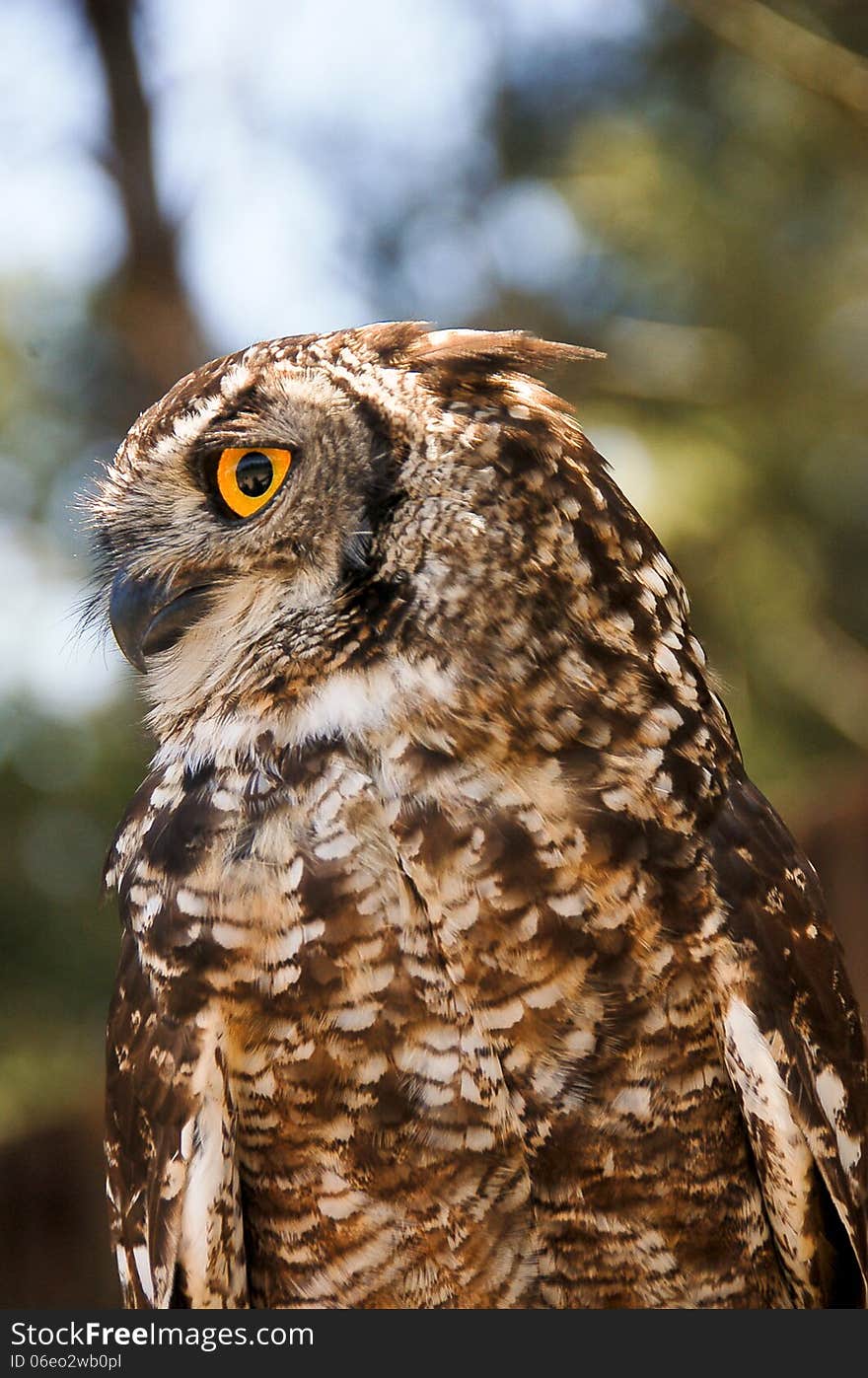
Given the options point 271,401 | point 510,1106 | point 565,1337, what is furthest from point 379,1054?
point 271,401

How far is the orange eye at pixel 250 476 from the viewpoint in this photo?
165 centimetres

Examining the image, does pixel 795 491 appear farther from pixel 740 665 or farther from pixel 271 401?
pixel 271 401

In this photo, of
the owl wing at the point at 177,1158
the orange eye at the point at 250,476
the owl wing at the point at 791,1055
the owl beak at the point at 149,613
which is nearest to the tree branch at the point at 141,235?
the owl beak at the point at 149,613

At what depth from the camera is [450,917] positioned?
1.50 meters

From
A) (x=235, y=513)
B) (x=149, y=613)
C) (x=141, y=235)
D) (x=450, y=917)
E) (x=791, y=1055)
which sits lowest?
(x=791, y=1055)

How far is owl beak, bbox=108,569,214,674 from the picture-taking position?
5.72 feet

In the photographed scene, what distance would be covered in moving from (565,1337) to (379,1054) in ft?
1.39

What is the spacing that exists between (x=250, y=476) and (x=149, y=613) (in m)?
0.27

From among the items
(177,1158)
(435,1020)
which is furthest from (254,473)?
(177,1158)

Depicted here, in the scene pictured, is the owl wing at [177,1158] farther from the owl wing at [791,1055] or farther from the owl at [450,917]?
the owl wing at [791,1055]

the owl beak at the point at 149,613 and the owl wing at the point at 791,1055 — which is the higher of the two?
the owl beak at the point at 149,613

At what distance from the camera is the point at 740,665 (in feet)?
17.4

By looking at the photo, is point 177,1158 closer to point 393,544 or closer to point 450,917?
point 450,917

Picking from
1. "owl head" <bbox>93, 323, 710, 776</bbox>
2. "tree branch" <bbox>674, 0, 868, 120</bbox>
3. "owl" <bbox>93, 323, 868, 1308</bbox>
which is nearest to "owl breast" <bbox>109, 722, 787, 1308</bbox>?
"owl" <bbox>93, 323, 868, 1308</bbox>
